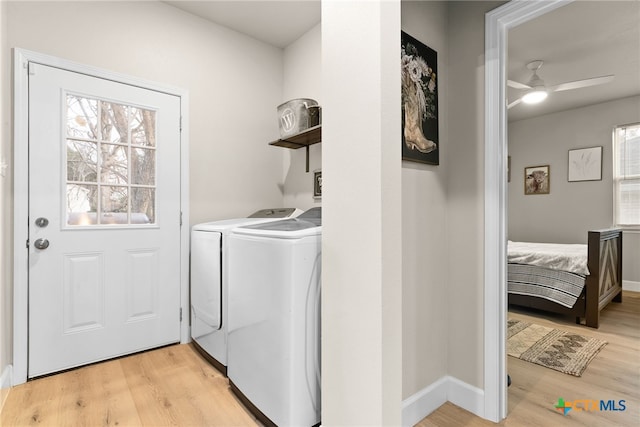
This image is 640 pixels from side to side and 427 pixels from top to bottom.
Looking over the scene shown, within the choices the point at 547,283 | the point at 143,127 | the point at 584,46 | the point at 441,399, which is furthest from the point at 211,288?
the point at 584,46

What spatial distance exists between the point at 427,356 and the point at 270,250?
99 centimetres

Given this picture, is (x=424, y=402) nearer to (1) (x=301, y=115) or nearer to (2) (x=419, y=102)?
(2) (x=419, y=102)

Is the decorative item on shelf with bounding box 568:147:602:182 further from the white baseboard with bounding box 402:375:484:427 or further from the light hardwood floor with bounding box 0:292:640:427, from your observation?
the white baseboard with bounding box 402:375:484:427

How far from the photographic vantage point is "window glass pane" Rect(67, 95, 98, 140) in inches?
82.5

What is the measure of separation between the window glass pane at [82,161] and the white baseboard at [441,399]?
7.81 feet

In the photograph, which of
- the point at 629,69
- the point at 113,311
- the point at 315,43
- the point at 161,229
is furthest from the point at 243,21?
the point at 629,69

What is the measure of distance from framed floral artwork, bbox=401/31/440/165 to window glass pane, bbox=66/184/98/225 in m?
2.06

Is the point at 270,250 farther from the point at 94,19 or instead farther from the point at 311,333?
the point at 94,19

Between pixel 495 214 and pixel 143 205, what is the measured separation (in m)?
2.32

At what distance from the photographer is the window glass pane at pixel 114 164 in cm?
222

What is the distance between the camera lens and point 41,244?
198 cm

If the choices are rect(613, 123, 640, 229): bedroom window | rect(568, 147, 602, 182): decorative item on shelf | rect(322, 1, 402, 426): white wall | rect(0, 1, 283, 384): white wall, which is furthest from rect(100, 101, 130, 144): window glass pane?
rect(613, 123, 640, 229): bedroom window

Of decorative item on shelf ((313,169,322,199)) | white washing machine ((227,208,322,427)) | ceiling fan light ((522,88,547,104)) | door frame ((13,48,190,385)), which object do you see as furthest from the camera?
ceiling fan light ((522,88,547,104))

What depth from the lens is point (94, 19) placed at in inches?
85.7
